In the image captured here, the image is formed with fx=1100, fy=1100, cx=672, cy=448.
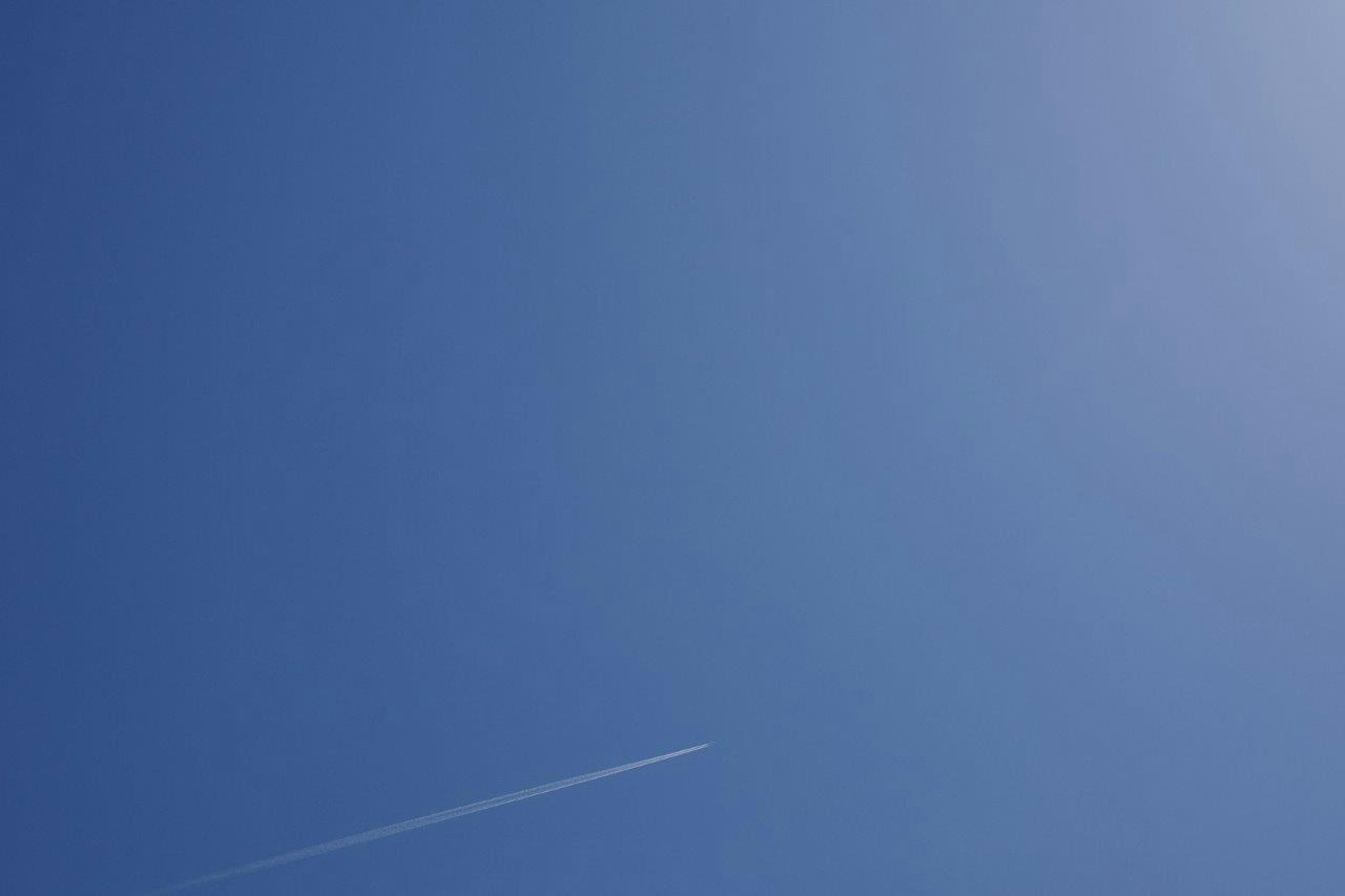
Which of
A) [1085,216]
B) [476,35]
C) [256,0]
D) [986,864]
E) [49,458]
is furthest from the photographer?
[1085,216]

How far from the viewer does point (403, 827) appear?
1.71 metres

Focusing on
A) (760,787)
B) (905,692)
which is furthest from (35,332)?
(905,692)

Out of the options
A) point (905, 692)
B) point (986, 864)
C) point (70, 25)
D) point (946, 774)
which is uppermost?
point (70, 25)

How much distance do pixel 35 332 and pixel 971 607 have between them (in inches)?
66.3

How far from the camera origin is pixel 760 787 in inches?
77.1

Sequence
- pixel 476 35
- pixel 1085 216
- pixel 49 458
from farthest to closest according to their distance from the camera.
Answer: pixel 1085 216
pixel 476 35
pixel 49 458

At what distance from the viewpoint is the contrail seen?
157 cm

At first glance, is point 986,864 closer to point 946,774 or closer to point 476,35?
point 946,774

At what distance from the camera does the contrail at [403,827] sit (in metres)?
1.57

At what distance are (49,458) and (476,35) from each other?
38.8 inches

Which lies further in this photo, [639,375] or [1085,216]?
[1085,216]

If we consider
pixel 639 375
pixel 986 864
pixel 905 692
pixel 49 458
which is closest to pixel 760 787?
pixel 905 692

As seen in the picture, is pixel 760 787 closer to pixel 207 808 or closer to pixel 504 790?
pixel 504 790

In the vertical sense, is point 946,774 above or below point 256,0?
below
